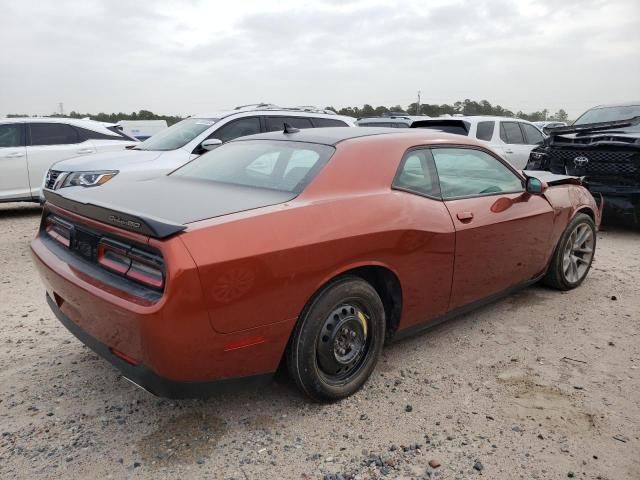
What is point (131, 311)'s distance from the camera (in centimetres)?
223

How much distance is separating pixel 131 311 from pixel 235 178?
49.6 inches

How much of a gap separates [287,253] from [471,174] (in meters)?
1.83

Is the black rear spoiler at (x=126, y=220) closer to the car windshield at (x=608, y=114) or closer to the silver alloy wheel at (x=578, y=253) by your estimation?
the silver alloy wheel at (x=578, y=253)

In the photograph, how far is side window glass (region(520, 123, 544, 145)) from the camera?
10.1m

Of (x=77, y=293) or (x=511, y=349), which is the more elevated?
(x=77, y=293)

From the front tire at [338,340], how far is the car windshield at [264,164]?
2.03ft

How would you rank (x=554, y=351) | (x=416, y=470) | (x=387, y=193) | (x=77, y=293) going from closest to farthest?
(x=416, y=470)
(x=77, y=293)
(x=387, y=193)
(x=554, y=351)

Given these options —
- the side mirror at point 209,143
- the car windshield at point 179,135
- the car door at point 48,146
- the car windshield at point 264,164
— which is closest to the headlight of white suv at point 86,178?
the car windshield at point 179,135

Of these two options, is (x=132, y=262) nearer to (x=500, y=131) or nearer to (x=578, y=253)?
(x=578, y=253)

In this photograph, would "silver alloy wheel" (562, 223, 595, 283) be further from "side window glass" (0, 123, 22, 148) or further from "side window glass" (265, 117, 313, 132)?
"side window glass" (0, 123, 22, 148)

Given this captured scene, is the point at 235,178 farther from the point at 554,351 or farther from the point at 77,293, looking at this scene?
the point at 554,351

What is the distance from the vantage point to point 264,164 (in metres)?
3.32

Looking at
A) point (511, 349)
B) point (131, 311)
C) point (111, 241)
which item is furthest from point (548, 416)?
point (111, 241)

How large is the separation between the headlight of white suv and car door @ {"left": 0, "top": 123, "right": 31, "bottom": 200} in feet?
8.98
